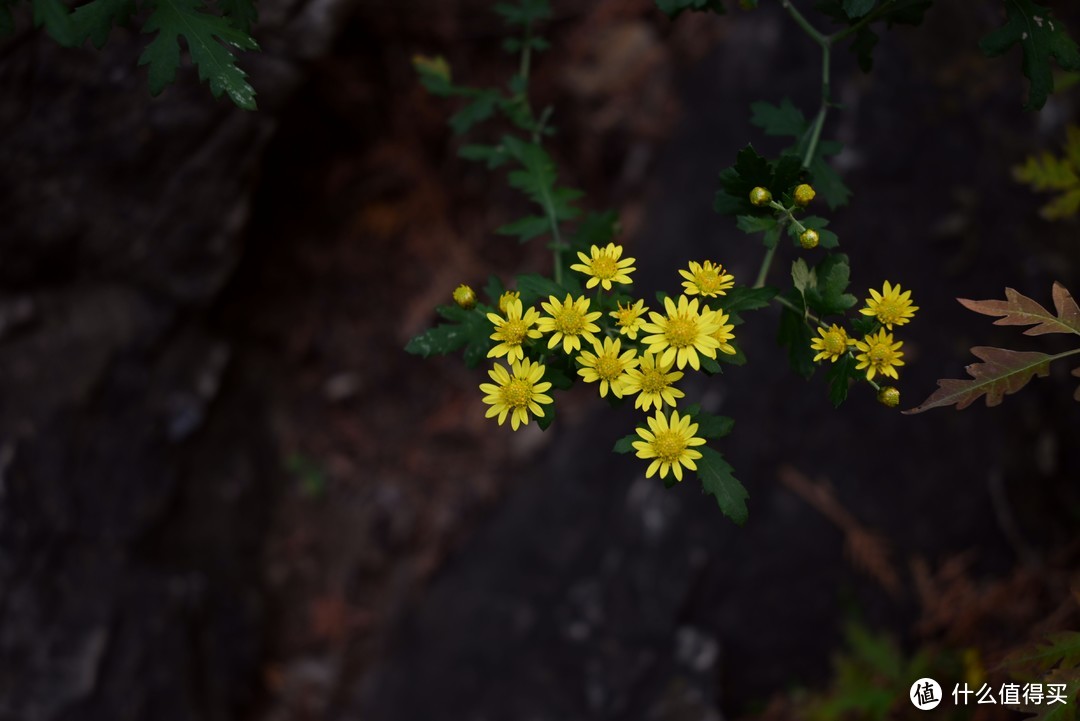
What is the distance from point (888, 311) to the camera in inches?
65.9

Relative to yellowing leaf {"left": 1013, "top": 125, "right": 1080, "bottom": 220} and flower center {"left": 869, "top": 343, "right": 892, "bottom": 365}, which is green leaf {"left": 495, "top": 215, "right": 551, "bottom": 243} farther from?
yellowing leaf {"left": 1013, "top": 125, "right": 1080, "bottom": 220}

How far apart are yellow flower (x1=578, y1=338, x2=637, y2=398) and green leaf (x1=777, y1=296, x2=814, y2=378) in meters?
0.40

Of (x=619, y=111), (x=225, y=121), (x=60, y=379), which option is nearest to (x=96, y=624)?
(x=60, y=379)

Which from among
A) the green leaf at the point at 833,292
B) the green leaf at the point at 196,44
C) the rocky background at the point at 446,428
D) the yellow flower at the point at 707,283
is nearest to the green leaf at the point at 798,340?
the green leaf at the point at 833,292

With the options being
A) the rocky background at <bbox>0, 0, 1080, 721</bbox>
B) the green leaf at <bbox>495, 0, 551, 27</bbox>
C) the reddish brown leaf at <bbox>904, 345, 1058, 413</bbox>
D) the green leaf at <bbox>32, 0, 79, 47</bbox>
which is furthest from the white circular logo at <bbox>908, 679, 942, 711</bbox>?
the green leaf at <bbox>32, 0, 79, 47</bbox>

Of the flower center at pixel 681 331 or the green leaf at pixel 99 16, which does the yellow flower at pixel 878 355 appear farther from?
the green leaf at pixel 99 16

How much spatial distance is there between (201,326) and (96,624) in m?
1.23

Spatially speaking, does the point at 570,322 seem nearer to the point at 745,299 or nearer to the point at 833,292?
the point at 745,299

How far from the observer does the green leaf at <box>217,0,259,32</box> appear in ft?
5.91

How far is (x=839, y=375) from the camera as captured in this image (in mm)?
1660

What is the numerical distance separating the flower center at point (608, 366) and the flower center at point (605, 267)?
7.1 inches

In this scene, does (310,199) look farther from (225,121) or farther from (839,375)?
(839,375)

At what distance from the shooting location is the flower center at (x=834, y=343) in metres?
1.65

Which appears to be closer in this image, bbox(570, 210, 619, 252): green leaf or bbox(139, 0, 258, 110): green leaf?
bbox(139, 0, 258, 110): green leaf
